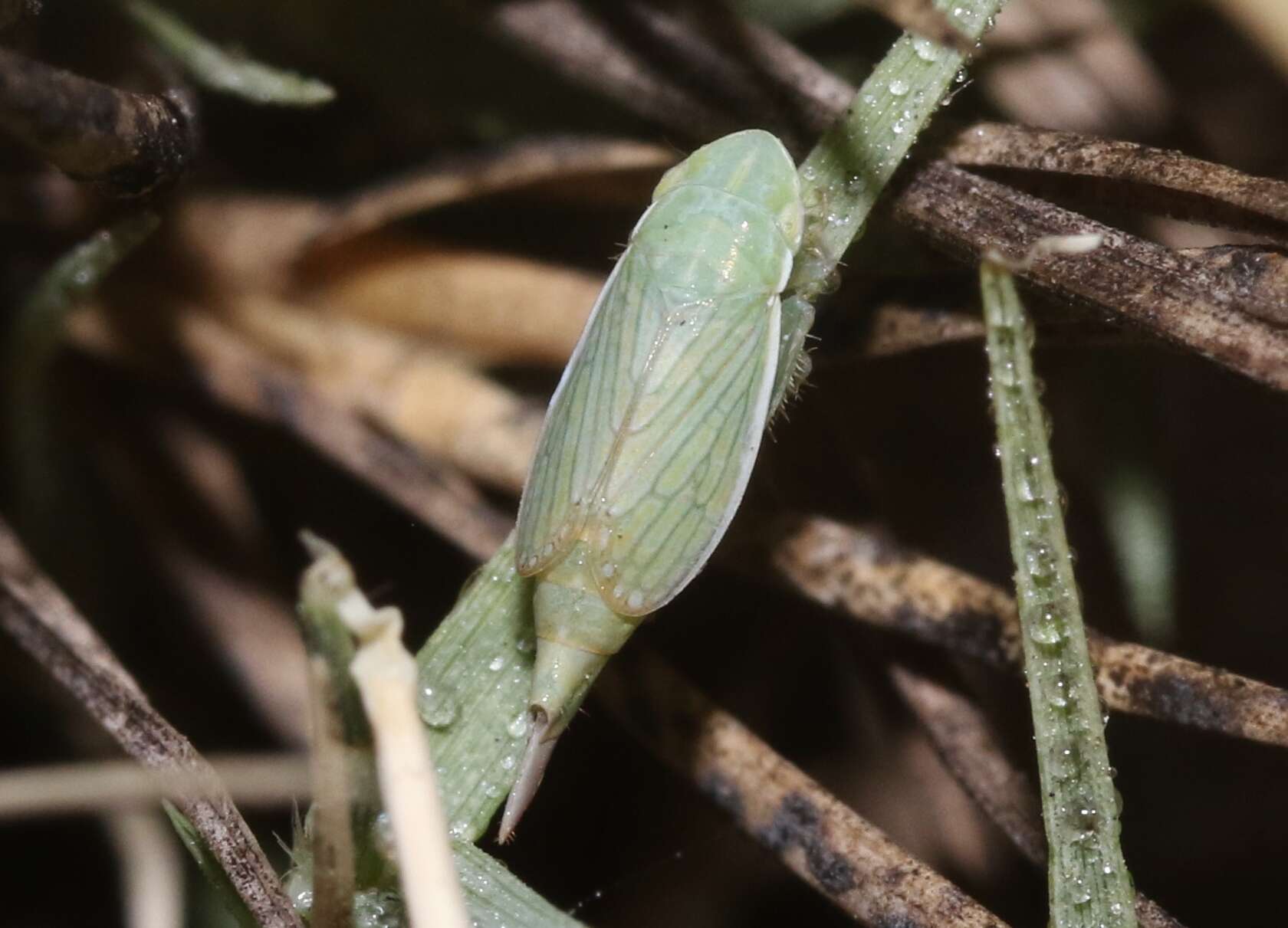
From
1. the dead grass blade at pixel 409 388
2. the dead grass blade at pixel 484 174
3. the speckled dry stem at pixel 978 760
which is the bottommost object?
the speckled dry stem at pixel 978 760

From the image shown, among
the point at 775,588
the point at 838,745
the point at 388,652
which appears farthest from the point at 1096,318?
the point at 838,745

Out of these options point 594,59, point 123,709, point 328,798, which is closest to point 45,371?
point 123,709

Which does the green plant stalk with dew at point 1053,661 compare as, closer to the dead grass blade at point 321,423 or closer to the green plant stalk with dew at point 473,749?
the green plant stalk with dew at point 473,749

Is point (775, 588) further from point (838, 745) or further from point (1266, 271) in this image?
point (1266, 271)

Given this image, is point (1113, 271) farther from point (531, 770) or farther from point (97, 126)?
point (97, 126)

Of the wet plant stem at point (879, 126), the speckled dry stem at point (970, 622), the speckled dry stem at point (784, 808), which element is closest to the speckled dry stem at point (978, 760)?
the speckled dry stem at point (970, 622)

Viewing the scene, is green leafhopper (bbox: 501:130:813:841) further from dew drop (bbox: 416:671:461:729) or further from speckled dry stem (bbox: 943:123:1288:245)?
speckled dry stem (bbox: 943:123:1288:245)

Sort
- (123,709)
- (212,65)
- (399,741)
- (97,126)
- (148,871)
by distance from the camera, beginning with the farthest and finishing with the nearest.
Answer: (212,65) < (123,709) < (148,871) < (97,126) < (399,741)
